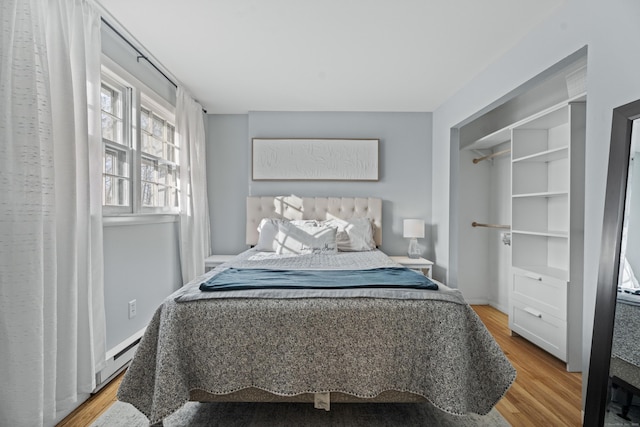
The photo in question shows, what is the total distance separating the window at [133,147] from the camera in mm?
2627

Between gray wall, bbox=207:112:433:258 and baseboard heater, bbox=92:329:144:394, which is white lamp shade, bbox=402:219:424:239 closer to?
gray wall, bbox=207:112:433:258

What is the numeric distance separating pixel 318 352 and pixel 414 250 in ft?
8.67

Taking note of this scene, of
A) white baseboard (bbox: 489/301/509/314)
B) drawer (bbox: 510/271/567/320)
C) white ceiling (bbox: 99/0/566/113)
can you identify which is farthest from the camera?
white baseboard (bbox: 489/301/509/314)

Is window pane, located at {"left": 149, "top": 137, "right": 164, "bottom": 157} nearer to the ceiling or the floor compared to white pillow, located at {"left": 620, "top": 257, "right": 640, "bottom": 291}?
nearer to the ceiling

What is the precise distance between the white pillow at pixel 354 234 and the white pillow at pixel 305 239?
20 cm

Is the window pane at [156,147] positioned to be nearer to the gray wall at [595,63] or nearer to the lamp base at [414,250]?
the lamp base at [414,250]

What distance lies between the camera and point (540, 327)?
2.90m

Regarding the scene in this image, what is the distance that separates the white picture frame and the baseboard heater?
7.51ft

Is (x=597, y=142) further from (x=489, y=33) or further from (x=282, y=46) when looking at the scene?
(x=282, y=46)

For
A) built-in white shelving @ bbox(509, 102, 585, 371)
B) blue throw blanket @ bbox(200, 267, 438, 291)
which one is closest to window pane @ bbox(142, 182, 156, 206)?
blue throw blanket @ bbox(200, 267, 438, 291)

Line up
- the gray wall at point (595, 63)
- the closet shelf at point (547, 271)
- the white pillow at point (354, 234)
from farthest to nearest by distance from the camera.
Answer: the white pillow at point (354, 234)
the closet shelf at point (547, 271)
the gray wall at point (595, 63)

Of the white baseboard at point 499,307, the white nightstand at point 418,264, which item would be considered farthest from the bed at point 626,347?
the white baseboard at point 499,307

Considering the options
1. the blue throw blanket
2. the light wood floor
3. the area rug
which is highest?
the blue throw blanket

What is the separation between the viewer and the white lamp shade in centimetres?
404
